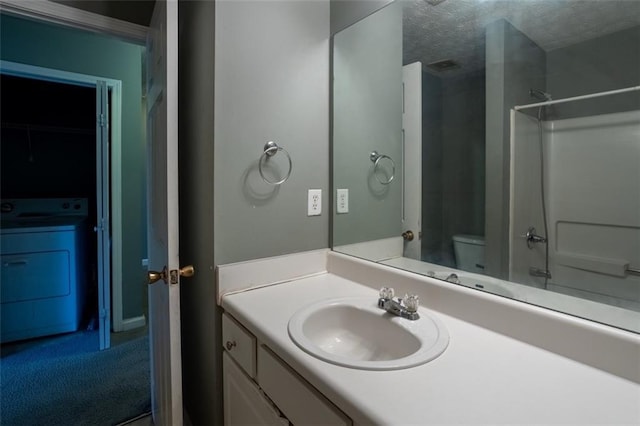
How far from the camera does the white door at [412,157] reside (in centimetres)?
138

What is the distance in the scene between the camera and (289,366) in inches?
32.2

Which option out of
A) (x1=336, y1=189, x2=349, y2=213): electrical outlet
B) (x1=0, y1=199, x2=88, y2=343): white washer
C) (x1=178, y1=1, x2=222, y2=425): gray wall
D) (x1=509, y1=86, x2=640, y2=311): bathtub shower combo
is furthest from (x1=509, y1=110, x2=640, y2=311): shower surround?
(x1=0, y1=199, x2=88, y2=343): white washer

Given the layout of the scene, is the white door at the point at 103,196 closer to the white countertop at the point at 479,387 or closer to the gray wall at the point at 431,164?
the white countertop at the point at 479,387

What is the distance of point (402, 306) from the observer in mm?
989

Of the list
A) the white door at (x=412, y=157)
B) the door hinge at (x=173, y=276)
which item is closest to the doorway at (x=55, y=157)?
the door hinge at (x=173, y=276)

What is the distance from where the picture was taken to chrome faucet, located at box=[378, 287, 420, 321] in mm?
973

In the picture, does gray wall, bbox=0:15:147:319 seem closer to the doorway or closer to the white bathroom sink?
the doorway

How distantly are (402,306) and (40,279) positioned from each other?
→ 2.80 meters

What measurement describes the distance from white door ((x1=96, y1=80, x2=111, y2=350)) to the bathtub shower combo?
2.53 m

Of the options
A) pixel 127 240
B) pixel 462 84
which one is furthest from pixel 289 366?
pixel 127 240

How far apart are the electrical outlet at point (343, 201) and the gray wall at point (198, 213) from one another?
62cm

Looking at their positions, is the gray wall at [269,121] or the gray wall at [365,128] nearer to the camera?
the gray wall at [269,121]

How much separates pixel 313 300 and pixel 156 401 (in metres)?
1.02

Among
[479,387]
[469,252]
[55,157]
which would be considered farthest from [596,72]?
[55,157]
